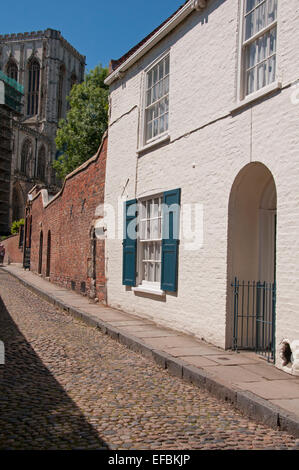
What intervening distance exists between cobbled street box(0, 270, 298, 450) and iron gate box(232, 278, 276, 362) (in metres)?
1.48

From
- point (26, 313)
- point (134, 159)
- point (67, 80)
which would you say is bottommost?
point (26, 313)

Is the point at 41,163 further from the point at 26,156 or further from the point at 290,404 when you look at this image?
the point at 290,404

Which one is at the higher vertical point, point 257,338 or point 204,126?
point 204,126

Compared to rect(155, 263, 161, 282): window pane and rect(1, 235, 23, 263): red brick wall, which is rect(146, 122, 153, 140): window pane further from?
rect(1, 235, 23, 263): red brick wall

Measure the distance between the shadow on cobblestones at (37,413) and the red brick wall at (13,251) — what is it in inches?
1177

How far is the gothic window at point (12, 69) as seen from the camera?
272 feet

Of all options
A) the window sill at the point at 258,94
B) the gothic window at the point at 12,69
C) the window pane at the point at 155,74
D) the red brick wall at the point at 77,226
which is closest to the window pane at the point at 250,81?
the window sill at the point at 258,94

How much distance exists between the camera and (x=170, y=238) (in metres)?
8.94

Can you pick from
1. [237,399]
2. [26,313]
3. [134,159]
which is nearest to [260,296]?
[237,399]

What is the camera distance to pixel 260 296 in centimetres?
723

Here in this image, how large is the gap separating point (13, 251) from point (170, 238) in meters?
30.9

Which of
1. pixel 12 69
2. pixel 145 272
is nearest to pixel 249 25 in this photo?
pixel 145 272
